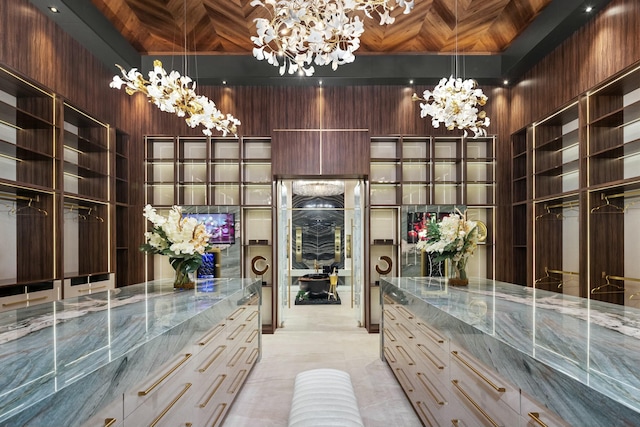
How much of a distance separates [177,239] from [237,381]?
4.25ft

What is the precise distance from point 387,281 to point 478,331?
7.98 ft

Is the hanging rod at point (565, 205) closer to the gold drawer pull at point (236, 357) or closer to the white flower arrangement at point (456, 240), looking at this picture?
the white flower arrangement at point (456, 240)

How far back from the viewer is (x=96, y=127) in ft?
17.2

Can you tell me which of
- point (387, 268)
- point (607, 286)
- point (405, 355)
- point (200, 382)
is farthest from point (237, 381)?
point (607, 286)

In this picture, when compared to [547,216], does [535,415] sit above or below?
below

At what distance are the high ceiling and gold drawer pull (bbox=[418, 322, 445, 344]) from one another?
3.61 m

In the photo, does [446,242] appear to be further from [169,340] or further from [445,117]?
[169,340]

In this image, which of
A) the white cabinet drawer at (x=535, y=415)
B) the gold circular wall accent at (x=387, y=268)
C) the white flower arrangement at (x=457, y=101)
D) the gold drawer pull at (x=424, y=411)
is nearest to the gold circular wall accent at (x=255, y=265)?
the gold circular wall accent at (x=387, y=268)

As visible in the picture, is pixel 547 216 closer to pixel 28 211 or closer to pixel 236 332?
pixel 236 332

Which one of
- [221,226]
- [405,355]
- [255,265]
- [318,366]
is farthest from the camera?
[255,265]

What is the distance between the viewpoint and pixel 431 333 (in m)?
2.44

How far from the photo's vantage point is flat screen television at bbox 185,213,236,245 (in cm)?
590

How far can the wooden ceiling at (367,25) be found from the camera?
186 inches

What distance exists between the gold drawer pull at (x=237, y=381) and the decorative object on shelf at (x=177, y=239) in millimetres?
958
